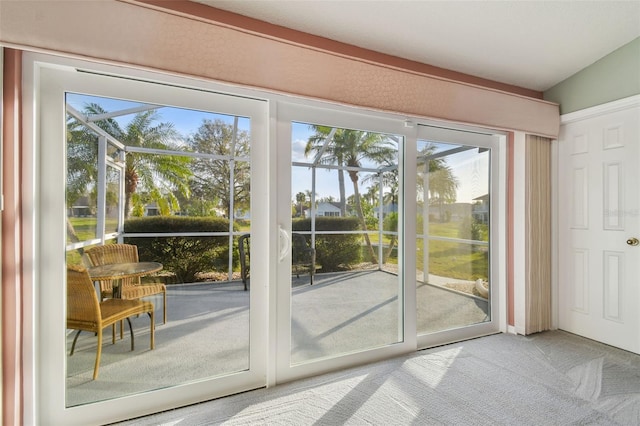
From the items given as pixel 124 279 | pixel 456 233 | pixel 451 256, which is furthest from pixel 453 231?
pixel 124 279

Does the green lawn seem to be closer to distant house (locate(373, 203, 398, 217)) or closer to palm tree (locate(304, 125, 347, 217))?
distant house (locate(373, 203, 398, 217))

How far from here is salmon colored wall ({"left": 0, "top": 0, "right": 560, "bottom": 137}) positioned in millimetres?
1454

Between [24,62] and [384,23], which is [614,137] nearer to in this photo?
[384,23]

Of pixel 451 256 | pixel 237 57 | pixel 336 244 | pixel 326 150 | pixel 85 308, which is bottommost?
pixel 85 308

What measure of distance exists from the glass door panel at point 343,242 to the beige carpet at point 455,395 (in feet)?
0.86

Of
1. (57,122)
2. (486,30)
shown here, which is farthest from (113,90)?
(486,30)

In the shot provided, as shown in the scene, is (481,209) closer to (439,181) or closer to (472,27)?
(439,181)

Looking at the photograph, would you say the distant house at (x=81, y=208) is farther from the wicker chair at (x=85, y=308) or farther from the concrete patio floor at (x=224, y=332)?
the concrete patio floor at (x=224, y=332)

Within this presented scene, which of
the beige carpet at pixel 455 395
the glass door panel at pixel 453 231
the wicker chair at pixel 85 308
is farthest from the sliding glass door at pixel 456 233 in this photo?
the wicker chair at pixel 85 308

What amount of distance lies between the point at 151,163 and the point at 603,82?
3630mm

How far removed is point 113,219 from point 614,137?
390 cm

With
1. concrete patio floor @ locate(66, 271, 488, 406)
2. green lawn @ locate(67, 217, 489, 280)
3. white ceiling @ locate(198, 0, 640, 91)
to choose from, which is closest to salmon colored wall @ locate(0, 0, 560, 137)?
white ceiling @ locate(198, 0, 640, 91)

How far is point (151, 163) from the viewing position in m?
1.88

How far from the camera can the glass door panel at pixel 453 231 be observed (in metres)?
2.71
